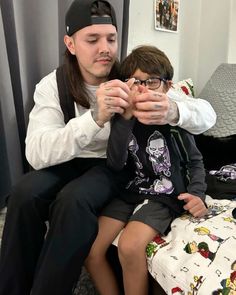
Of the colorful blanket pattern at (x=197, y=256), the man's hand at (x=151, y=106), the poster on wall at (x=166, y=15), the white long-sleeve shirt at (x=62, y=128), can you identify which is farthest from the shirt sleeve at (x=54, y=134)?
the poster on wall at (x=166, y=15)

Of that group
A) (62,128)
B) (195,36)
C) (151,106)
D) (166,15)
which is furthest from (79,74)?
(195,36)

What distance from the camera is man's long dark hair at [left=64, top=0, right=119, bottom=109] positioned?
1.12 meters

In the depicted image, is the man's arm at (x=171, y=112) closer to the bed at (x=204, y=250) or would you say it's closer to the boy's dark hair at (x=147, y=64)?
the boy's dark hair at (x=147, y=64)

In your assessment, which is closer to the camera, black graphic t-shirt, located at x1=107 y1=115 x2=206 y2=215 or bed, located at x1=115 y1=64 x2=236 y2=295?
bed, located at x1=115 y1=64 x2=236 y2=295

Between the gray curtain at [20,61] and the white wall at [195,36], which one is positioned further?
the white wall at [195,36]

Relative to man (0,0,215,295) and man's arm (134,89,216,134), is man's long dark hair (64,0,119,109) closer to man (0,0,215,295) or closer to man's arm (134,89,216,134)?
man (0,0,215,295)

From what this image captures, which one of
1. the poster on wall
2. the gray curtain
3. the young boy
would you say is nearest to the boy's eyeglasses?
the young boy

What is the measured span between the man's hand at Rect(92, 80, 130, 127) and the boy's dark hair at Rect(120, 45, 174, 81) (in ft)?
0.42

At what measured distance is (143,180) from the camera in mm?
1112

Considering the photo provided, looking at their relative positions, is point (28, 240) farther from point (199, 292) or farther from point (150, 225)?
point (199, 292)

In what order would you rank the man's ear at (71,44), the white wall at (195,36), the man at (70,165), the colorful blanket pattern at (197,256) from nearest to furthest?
1. the colorful blanket pattern at (197,256)
2. the man at (70,165)
3. the man's ear at (71,44)
4. the white wall at (195,36)

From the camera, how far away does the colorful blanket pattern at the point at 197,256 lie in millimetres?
798

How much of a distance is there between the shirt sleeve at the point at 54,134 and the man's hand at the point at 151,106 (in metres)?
0.13

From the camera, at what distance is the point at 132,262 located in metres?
0.94
